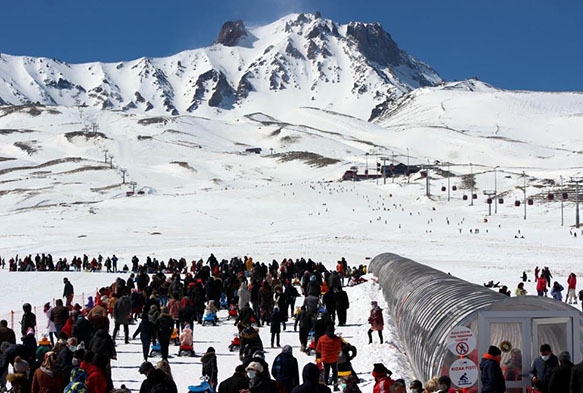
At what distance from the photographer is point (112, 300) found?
2227cm

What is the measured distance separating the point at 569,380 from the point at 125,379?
8726mm

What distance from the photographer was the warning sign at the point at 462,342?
10883 mm

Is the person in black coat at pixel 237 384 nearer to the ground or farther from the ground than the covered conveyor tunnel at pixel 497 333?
nearer to the ground

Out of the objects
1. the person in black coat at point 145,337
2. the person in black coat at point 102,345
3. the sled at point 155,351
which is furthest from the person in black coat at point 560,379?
the sled at point 155,351

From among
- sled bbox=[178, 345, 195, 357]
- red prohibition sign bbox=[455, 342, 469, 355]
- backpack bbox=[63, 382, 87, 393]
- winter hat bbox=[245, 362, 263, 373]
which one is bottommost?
→ sled bbox=[178, 345, 195, 357]

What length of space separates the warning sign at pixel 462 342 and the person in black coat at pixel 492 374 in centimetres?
30

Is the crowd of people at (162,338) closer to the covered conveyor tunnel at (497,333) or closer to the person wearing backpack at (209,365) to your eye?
the person wearing backpack at (209,365)

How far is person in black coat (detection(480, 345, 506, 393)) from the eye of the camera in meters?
10.8

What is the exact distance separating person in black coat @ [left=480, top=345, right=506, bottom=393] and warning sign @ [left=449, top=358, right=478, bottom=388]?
26cm

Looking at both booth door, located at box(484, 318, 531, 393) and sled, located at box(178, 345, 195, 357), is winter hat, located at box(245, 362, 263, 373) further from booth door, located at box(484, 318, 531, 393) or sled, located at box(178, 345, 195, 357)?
sled, located at box(178, 345, 195, 357)

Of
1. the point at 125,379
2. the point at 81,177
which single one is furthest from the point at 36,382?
the point at 81,177

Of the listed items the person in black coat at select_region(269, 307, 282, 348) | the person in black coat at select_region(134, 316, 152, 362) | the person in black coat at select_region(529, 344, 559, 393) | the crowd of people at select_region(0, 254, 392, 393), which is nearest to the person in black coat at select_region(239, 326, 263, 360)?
the crowd of people at select_region(0, 254, 392, 393)

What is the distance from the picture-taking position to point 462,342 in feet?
35.9

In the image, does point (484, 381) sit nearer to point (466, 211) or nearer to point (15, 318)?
point (15, 318)
